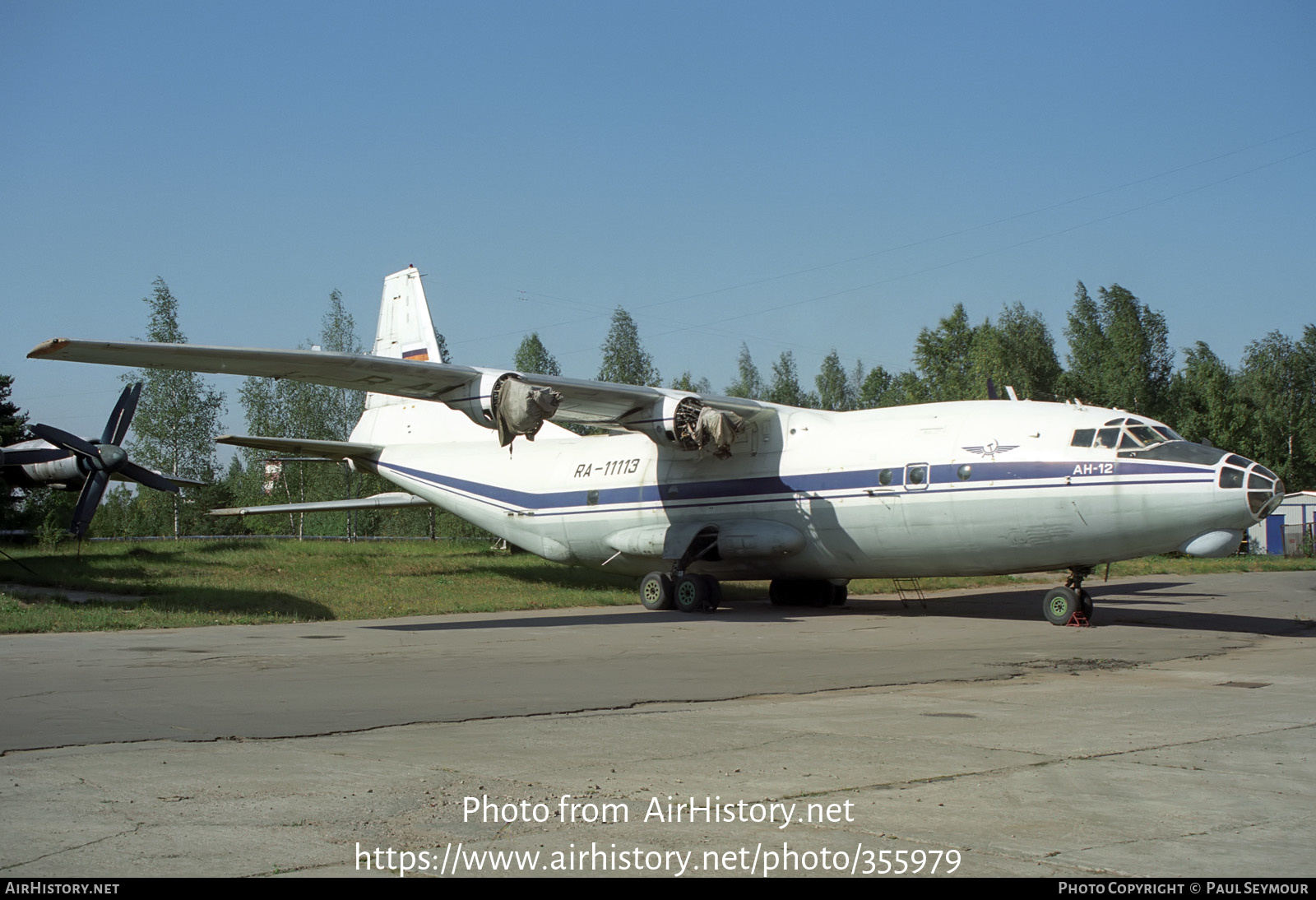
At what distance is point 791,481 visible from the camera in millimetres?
18766

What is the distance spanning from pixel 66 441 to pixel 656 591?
13329 mm

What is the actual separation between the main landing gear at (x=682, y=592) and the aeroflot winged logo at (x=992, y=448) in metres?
5.33

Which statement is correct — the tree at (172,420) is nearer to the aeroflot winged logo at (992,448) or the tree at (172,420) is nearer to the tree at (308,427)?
the tree at (308,427)

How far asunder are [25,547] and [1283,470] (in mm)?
60211

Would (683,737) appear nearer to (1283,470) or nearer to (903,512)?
(903,512)

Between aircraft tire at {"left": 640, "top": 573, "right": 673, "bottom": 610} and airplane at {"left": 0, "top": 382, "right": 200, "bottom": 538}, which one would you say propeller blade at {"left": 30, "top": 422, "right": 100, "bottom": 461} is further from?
aircraft tire at {"left": 640, "top": 573, "right": 673, "bottom": 610}

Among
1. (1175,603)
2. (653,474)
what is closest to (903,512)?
(653,474)

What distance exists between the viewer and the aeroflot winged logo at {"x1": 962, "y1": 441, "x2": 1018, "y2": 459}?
16.3 metres

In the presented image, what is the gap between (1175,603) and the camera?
67.0ft

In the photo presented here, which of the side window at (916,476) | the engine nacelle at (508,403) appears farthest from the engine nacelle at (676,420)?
the side window at (916,476)

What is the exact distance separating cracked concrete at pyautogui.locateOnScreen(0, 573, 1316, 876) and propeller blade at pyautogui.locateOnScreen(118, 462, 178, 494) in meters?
11.8

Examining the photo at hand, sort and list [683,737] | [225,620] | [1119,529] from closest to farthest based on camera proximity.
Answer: [683,737] → [1119,529] → [225,620]

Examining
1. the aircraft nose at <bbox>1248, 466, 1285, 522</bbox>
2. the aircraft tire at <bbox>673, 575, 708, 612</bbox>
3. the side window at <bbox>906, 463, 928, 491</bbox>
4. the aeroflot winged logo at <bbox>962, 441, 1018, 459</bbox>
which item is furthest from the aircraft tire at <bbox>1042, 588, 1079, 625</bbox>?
the aircraft tire at <bbox>673, 575, 708, 612</bbox>

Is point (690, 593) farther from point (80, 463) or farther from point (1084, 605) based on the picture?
point (80, 463)
